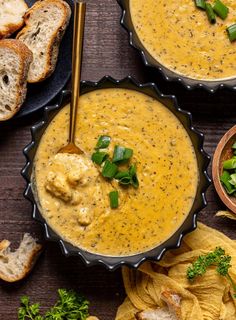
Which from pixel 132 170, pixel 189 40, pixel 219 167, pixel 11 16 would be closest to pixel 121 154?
pixel 132 170

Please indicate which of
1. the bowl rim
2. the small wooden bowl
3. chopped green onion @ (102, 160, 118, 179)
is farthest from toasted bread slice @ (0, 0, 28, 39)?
the small wooden bowl

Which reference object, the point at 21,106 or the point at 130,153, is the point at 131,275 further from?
the point at 21,106

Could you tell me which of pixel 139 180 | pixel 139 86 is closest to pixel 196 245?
pixel 139 180

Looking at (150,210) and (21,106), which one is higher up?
(21,106)

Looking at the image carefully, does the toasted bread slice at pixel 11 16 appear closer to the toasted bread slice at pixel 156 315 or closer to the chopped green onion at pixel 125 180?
the chopped green onion at pixel 125 180

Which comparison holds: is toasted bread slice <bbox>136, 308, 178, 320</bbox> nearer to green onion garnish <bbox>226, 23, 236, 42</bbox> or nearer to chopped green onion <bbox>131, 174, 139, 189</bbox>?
chopped green onion <bbox>131, 174, 139, 189</bbox>
